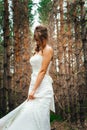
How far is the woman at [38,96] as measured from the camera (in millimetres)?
6102

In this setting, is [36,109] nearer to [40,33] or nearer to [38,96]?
[38,96]

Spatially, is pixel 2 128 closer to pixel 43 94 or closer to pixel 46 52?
pixel 43 94

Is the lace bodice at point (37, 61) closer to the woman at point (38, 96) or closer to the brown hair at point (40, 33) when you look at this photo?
the woman at point (38, 96)

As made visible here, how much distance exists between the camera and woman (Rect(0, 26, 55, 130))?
610 centimetres

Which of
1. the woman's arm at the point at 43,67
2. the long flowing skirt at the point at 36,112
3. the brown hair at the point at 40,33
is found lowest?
the long flowing skirt at the point at 36,112

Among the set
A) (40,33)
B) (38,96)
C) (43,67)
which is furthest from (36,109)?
(40,33)

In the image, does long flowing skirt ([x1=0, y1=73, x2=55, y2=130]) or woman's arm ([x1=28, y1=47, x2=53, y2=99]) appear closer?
woman's arm ([x1=28, y1=47, x2=53, y2=99])

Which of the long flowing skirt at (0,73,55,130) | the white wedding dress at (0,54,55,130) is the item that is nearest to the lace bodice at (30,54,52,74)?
the white wedding dress at (0,54,55,130)

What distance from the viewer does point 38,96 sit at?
6.21 m

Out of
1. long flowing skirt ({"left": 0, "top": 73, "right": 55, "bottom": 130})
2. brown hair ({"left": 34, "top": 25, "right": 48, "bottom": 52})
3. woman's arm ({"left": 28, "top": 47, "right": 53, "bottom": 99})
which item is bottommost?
long flowing skirt ({"left": 0, "top": 73, "right": 55, "bottom": 130})

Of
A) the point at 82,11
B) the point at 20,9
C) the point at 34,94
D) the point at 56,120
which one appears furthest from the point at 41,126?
the point at 20,9

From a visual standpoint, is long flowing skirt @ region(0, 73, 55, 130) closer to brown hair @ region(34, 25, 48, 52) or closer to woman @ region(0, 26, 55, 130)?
woman @ region(0, 26, 55, 130)

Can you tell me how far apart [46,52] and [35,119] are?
106 cm

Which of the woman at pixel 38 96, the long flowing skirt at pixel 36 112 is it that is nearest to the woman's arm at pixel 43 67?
the woman at pixel 38 96
